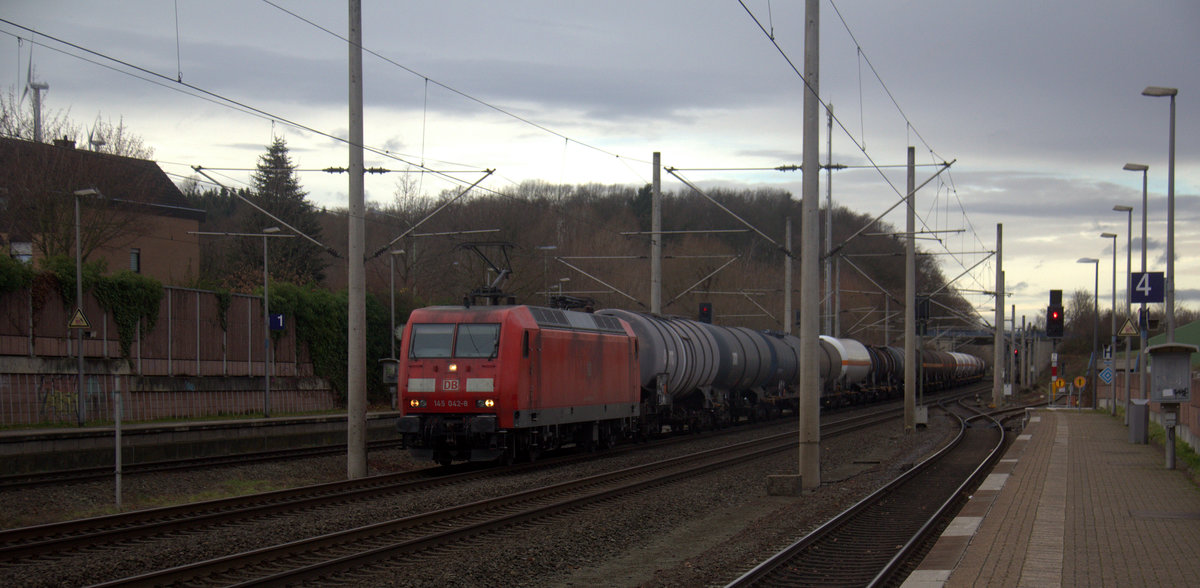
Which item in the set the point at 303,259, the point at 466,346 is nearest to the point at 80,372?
the point at 466,346

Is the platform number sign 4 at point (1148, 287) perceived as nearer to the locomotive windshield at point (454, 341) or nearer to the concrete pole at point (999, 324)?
the locomotive windshield at point (454, 341)

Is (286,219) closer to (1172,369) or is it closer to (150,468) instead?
(150,468)

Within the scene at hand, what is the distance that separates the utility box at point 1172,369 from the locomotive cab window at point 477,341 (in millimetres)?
11849

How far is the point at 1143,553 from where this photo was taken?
10328 mm

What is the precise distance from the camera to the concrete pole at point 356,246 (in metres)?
17.9

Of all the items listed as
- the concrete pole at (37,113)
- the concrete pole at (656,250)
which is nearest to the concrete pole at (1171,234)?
the concrete pole at (656,250)

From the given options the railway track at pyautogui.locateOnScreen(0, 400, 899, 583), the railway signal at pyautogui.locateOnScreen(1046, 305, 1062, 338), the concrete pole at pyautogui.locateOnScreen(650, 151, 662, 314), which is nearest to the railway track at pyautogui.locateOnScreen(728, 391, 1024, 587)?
the railway track at pyautogui.locateOnScreen(0, 400, 899, 583)

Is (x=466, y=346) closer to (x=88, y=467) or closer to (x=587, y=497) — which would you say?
(x=587, y=497)

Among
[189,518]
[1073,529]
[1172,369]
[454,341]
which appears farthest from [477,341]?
[1172,369]

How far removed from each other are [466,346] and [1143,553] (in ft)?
38.1

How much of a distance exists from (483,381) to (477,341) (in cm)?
80

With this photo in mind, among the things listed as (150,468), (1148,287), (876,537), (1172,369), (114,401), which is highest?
(1148,287)

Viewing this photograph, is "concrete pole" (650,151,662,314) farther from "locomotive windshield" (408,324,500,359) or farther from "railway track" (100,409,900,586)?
"railway track" (100,409,900,586)

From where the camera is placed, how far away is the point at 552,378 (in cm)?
1997
